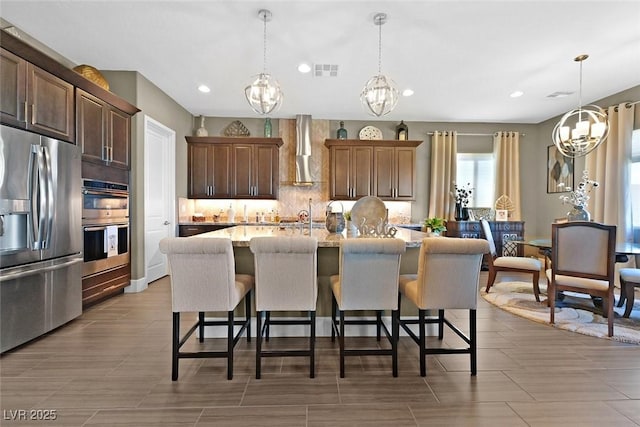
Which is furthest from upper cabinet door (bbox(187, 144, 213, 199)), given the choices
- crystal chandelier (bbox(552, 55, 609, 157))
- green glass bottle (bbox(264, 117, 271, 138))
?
crystal chandelier (bbox(552, 55, 609, 157))

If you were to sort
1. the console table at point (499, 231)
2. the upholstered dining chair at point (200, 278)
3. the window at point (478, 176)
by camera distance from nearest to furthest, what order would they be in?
1. the upholstered dining chair at point (200, 278)
2. the console table at point (499, 231)
3. the window at point (478, 176)

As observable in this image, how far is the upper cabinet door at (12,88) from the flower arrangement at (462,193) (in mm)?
6299

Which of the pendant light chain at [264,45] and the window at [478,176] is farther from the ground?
the pendant light chain at [264,45]

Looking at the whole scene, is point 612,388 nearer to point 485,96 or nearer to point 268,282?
point 268,282

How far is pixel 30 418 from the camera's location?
5.62ft

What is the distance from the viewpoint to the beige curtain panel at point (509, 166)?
20.7ft

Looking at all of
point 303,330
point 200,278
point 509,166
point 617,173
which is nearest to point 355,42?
point 200,278

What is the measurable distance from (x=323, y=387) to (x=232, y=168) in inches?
185

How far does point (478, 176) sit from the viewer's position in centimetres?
654

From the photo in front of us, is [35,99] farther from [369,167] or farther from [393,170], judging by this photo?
[393,170]

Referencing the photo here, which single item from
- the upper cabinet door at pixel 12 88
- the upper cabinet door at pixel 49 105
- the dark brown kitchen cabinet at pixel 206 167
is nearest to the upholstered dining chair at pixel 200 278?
the upper cabinet door at pixel 12 88

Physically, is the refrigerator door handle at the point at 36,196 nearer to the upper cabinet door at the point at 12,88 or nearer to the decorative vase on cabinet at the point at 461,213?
the upper cabinet door at the point at 12,88

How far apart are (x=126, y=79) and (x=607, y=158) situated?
682cm

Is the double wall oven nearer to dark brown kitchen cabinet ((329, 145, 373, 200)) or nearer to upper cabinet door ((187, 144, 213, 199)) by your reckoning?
upper cabinet door ((187, 144, 213, 199))
